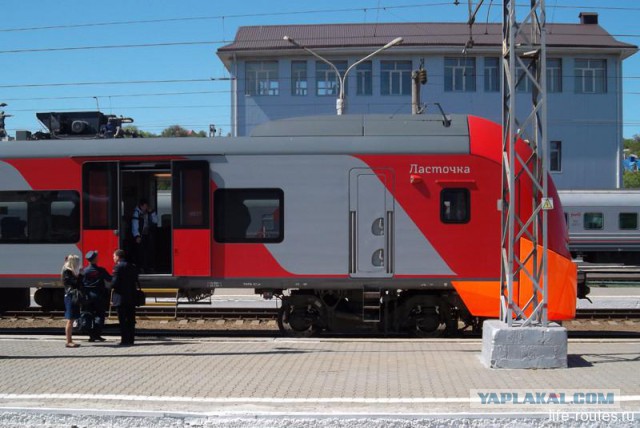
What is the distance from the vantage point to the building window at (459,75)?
38625mm

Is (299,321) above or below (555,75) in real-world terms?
below

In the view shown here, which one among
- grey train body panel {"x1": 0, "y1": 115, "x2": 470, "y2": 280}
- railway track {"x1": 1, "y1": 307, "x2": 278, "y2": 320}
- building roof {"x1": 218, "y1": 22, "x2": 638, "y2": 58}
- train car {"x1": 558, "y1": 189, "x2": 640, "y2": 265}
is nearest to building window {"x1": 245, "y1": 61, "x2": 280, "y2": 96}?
building roof {"x1": 218, "y1": 22, "x2": 638, "y2": 58}

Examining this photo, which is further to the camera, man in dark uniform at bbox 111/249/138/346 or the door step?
the door step

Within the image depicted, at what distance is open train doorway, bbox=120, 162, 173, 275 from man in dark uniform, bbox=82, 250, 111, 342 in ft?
2.98

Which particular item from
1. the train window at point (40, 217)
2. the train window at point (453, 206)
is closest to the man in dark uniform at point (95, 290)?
the train window at point (40, 217)

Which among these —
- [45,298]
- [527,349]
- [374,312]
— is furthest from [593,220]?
[45,298]

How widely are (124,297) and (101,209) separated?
6.71 feet

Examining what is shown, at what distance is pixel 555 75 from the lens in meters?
39.4

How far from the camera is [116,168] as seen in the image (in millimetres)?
Result: 12062

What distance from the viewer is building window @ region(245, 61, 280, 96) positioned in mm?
39188

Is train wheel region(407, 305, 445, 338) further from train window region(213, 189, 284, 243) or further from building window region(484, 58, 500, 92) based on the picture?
building window region(484, 58, 500, 92)

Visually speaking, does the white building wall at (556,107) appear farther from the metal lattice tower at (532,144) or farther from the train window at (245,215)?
the metal lattice tower at (532,144)

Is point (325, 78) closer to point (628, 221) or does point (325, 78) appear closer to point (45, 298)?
point (628, 221)

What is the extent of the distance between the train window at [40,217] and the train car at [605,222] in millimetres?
23674
